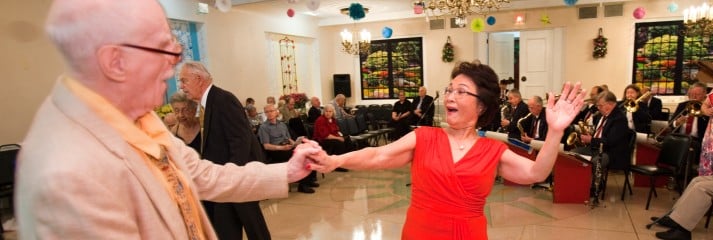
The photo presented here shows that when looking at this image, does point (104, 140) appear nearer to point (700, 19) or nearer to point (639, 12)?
point (700, 19)

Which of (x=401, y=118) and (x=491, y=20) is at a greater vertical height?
(x=491, y=20)

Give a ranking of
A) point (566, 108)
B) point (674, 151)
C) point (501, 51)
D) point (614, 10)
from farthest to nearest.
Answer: point (501, 51) < point (614, 10) < point (674, 151) < point (566, 108)

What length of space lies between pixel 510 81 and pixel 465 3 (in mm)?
3861

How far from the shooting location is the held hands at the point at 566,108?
173 cm

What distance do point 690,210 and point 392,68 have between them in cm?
872

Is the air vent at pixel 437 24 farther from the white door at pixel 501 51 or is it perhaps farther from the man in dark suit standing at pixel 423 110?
the man in dark suit standing at pixel 423 110

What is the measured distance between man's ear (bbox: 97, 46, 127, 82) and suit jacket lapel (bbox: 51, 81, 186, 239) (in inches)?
3.2

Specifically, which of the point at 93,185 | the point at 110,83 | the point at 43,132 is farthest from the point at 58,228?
the point at 110,83

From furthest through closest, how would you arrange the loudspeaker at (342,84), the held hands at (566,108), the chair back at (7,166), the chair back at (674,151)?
the loudspeaker at (342,84)
the chair back at (7,166)
the chair back at (674,151)
the held hands at (566,108)

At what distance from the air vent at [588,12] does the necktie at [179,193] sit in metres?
10.8

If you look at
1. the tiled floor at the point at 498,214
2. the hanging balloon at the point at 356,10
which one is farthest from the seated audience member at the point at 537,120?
the hanging balloon at the point at 356,10

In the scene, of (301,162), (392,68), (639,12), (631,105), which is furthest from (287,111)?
(639,12)

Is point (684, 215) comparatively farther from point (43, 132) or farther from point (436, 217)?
point (43, 132)

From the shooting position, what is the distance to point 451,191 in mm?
1904
